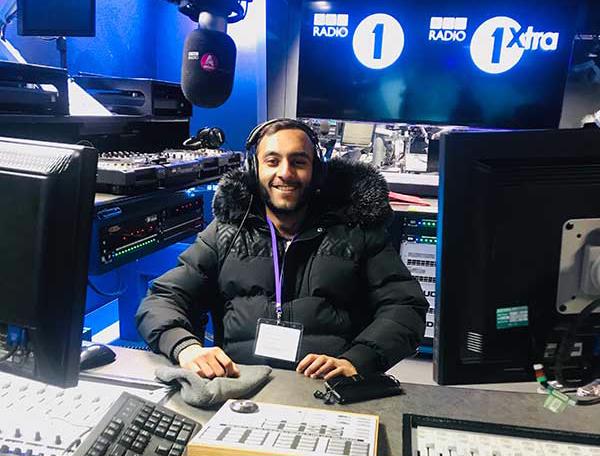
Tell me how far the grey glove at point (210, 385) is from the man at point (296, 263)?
1.38ft

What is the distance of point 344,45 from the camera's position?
292 cm

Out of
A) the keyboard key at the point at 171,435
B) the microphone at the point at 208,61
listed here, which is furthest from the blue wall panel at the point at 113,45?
the keyboard key at the point at 171,435

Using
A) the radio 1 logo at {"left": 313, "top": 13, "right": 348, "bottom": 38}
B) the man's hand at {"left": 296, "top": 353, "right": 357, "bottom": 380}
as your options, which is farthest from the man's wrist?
the radio 1 logo at {"left": 313, "top": 13, "right": 348, "bottom": 38}

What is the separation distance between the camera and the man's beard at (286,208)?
5.35 ft

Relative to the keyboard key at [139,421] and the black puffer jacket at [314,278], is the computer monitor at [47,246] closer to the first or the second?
the keyboard key at [139,421]

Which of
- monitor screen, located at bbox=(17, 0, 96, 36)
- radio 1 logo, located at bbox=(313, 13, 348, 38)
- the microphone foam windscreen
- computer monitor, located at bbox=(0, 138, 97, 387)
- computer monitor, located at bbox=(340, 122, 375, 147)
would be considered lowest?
computer monitor, located at bbox=(0, 138, 97, 387)

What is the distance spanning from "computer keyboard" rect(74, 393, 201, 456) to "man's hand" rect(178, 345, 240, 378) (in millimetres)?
168

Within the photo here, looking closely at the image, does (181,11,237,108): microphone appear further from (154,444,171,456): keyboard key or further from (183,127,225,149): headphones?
(154,444,171,456): keyboard key

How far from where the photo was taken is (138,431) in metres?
0.84

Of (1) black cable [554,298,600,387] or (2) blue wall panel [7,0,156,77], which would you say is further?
(2) blue wall panel [7,0,156,77]

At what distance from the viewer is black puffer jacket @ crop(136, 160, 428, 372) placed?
153 cm

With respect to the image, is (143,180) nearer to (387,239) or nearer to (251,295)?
(251,295)

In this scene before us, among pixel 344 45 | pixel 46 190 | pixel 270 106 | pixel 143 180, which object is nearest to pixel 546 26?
pixel 344 45

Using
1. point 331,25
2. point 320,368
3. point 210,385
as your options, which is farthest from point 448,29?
point 210,385
